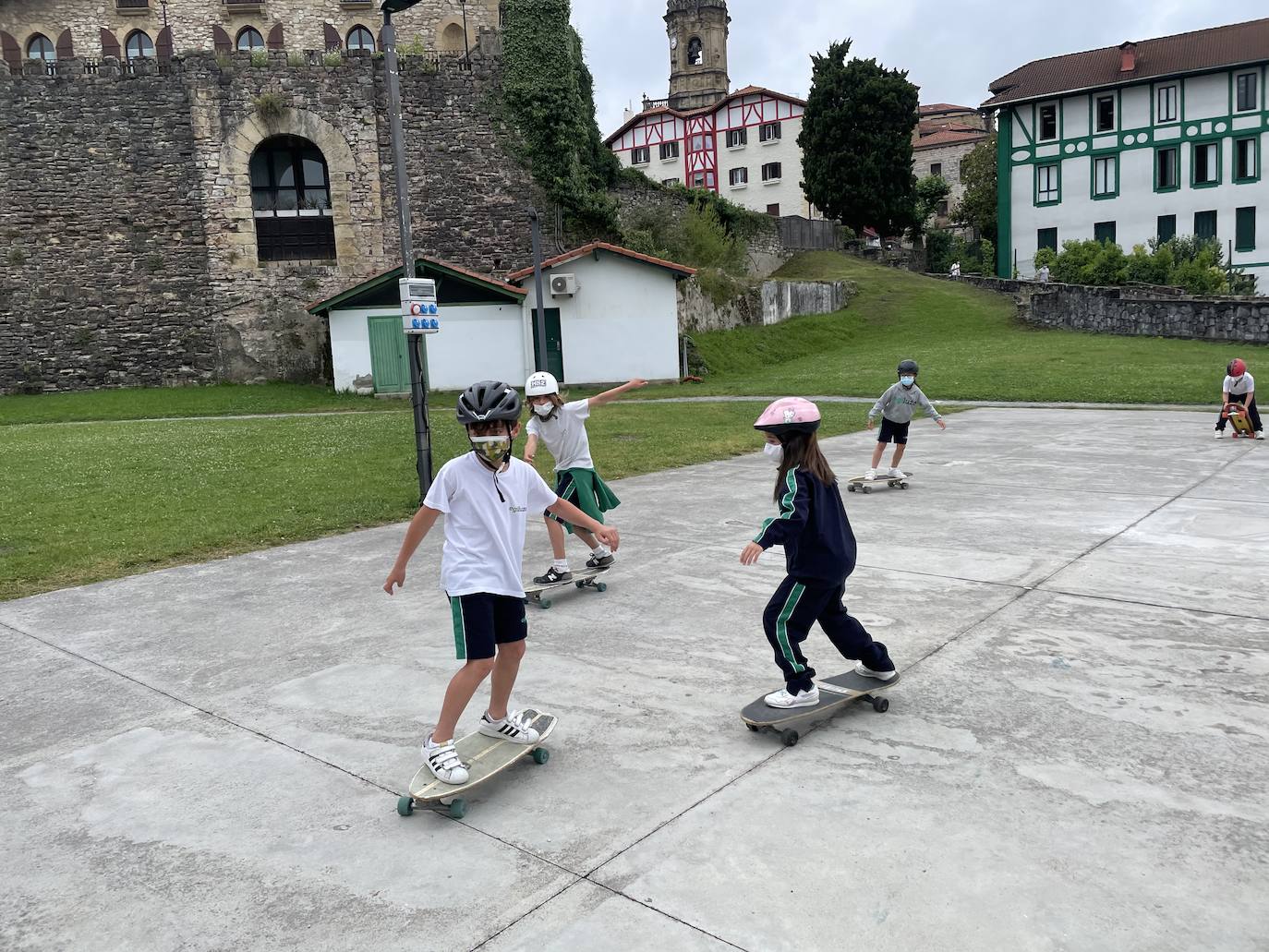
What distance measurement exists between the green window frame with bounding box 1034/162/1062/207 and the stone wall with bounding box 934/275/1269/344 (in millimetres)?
12037

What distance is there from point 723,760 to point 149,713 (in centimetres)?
305

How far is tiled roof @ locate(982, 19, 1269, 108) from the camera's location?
43.3 metres

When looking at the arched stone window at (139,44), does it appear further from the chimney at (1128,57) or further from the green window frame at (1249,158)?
the green window frame at (1249,158)

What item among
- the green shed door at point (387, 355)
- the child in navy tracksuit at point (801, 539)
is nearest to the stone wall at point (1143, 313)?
the green shed door at point (387, 355)

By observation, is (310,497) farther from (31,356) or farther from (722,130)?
(722,130)

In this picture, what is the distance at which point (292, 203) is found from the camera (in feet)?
109

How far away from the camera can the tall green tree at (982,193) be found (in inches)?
2169

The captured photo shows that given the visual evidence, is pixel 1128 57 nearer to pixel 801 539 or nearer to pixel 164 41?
pixel 164 41

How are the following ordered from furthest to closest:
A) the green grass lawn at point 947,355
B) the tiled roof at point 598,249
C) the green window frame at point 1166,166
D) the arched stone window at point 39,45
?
the green window frame at point 1166,166
the arched stone window at point 39,45
the tiled roof at point 598,249
the green grass lawn at point 947,355

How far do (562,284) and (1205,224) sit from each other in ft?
108

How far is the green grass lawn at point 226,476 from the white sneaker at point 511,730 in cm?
406

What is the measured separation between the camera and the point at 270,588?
25.5 feet

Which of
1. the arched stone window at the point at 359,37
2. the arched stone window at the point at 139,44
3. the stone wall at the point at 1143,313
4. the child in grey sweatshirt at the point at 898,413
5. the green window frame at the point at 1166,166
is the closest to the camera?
the child in grey sweatshirt at the point at 898,413

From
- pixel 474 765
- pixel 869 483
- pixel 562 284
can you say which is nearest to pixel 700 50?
pixel 562 284
